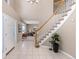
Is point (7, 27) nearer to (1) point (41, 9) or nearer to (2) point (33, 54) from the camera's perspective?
(2) point (33, 54)

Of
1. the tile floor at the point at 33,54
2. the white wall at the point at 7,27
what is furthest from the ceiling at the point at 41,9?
the tile floor at the point at 33,54

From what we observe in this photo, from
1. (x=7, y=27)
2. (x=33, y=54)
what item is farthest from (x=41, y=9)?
(x=33, y=54)

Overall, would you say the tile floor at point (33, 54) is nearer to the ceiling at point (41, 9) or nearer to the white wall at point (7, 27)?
the white wall at point (7, 27)

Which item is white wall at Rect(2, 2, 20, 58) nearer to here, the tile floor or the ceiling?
the tile floor

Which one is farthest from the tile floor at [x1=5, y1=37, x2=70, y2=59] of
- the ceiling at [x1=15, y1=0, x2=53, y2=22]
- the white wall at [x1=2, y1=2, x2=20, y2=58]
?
the ceiling at [x1=15, y1=0, x2=53, y2=22]

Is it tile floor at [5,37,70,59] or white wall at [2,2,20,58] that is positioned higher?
white wall at [2,2,20,58]

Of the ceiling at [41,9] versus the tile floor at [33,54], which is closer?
the tile floor at [33,54]

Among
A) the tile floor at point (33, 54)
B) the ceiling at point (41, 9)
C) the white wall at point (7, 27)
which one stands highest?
the ceiling at point (41, 9)

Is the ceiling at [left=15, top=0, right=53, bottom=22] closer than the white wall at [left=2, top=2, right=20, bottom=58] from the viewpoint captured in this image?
No

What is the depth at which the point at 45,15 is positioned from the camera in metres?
11.0

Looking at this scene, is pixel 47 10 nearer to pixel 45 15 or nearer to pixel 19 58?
pixel 45 15

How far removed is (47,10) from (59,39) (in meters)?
4.99

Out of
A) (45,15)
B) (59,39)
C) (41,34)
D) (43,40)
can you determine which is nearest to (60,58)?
(59,39)

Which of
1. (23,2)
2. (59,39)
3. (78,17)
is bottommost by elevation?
(59,39)
